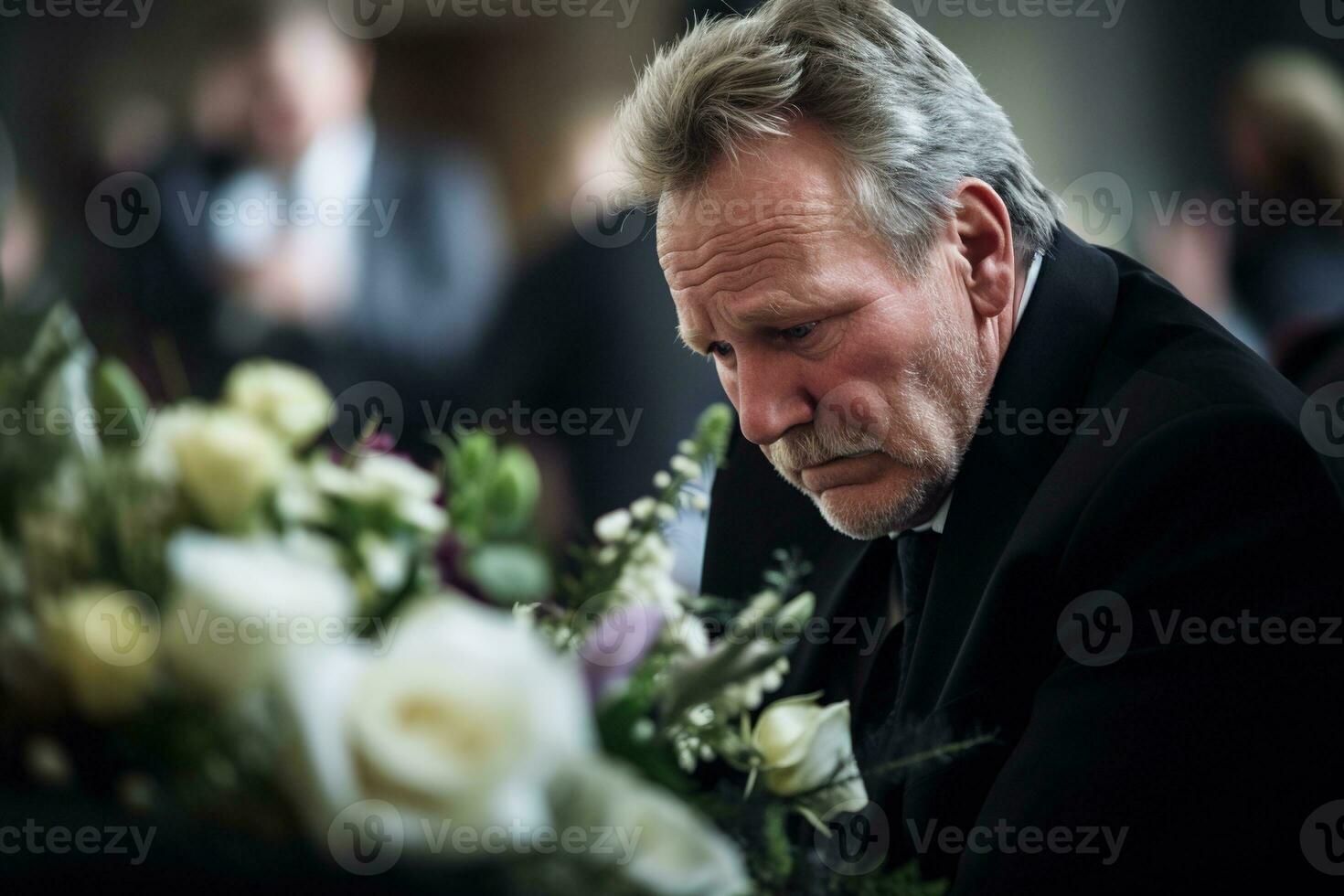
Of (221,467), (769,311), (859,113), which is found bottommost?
(221,467)

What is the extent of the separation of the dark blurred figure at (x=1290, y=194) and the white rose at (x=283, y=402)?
8.53ft

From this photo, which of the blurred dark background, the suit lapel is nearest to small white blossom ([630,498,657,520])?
the suit lapel

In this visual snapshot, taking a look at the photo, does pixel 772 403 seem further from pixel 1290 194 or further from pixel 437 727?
pixel 1290 194

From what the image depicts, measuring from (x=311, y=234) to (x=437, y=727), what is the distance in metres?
2.96

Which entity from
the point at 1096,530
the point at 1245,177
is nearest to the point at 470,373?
the point at 1096,530

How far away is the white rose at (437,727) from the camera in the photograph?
1.64ft

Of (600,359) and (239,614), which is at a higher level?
(600,359)

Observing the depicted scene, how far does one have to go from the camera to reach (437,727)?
0.51 meters

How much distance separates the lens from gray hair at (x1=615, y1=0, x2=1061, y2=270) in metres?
1.43

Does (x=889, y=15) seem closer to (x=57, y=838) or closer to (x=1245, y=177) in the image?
(x=57, y=838)

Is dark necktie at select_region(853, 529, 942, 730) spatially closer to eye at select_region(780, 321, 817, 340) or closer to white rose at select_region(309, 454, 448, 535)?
eye at select_region(780, 321, 817, 340)

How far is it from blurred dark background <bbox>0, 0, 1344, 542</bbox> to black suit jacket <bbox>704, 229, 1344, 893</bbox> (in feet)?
3.28

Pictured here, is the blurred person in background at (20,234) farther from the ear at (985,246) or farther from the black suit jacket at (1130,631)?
the black suit jacket at (1130,631)

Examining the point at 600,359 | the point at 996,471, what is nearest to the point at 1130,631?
the point at 996,471
